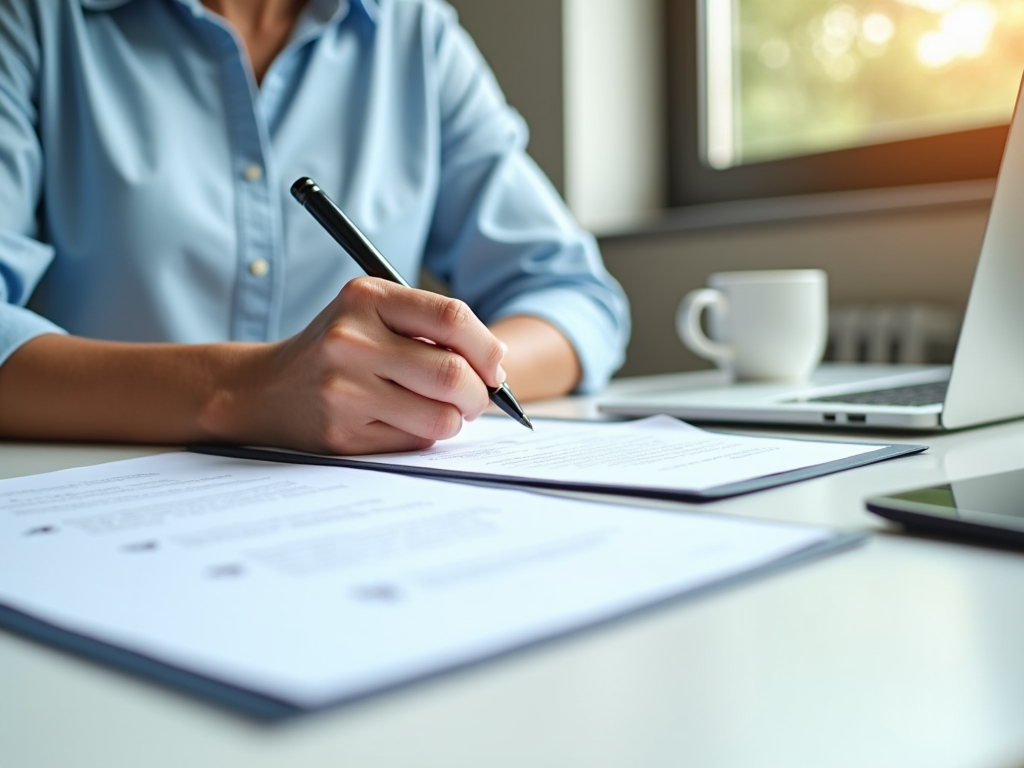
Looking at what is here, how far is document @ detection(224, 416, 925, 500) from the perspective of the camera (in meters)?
0.46

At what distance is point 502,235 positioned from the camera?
114 centimetres

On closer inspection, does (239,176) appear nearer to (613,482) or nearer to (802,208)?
(613,482)

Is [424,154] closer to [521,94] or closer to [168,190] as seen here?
[168,190]

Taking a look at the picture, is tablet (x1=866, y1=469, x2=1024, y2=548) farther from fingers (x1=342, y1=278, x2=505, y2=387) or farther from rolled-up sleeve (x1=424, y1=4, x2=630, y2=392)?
rolled-up sleeve (x1=424, y1=4, x2=630, y2=392)

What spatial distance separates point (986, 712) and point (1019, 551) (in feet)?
0.47

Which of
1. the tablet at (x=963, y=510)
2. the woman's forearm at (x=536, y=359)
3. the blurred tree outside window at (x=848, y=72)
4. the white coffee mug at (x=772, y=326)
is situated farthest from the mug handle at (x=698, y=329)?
the blurred tree outside window at (x=848, y=72)

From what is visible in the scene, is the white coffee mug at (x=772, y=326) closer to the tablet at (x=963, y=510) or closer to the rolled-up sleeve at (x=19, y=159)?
the tablet at (x=963, y=510)

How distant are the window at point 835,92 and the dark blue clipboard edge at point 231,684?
1428 millimetres

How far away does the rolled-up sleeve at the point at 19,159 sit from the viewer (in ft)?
2.90

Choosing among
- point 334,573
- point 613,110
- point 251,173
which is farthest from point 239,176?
point 613,110

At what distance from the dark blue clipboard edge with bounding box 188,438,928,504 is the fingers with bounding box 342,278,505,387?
87 mm

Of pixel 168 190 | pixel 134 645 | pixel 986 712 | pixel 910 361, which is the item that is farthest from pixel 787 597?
pixel 910 361

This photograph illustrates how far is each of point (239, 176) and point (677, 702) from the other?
925 mm

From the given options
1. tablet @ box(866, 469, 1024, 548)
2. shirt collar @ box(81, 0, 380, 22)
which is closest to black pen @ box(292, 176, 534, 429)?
tablet @ box(866, 469, 1024, 548)
